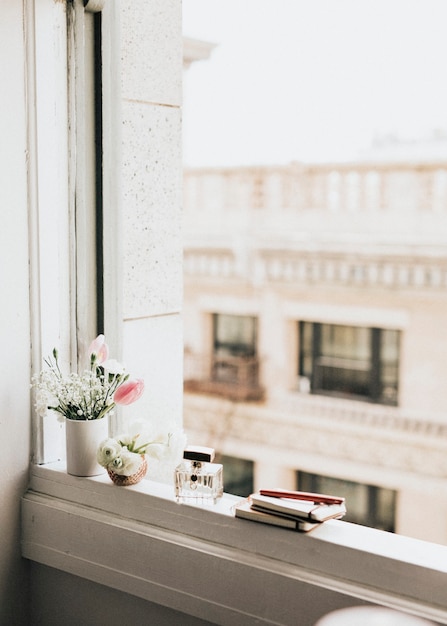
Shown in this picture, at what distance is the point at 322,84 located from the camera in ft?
19.2

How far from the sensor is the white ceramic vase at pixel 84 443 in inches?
53.4

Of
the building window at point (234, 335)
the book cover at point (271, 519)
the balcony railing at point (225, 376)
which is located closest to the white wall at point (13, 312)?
the book cover at point (271, 519)

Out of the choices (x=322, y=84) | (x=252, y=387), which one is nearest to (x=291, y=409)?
(x=252, y=387)

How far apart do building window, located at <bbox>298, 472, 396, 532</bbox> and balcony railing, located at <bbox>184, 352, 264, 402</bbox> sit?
98cm

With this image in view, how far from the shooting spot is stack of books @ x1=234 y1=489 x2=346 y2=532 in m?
1.12

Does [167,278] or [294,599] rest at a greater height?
[167,278]

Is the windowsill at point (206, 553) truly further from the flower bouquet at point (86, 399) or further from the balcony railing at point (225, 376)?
the balcony railing at point (225, 376)

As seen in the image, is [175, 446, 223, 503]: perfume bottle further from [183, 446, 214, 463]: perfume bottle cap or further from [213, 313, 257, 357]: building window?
[213, 313, 257, 357]: building window

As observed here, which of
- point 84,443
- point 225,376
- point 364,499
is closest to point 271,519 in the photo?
point 84,443

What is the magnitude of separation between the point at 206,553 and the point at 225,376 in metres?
6.10

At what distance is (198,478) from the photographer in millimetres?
1262

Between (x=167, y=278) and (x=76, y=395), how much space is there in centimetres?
38

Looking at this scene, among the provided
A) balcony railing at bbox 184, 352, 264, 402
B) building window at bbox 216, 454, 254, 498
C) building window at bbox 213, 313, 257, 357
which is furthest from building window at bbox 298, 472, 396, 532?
building window at bbox 213, 313, 257, 357

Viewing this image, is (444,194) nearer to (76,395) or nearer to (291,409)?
(291,409)
